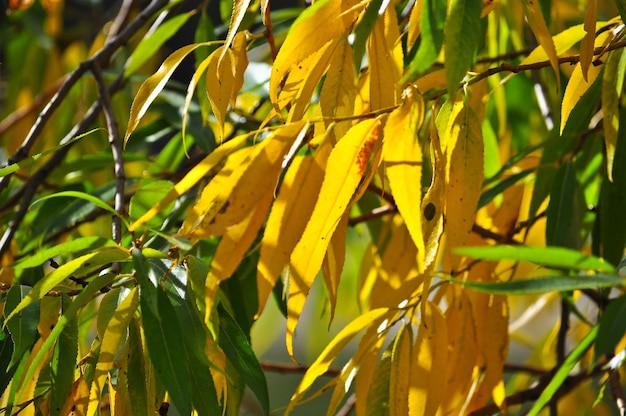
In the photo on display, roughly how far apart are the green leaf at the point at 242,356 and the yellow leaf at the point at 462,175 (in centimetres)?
12

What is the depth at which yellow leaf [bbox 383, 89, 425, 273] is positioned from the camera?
0.42 meters

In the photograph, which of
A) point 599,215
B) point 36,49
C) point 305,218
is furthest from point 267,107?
point 36,49

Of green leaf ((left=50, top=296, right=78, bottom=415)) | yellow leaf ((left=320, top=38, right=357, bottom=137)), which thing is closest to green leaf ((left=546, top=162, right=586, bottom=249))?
yellow leaf ((left=320, top=38, right=357, bottom=137))

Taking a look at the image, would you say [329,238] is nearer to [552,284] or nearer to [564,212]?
[552,284]

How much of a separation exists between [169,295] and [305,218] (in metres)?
0.08

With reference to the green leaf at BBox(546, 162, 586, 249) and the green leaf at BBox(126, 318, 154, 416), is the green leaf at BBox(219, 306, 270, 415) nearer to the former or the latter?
the green leaf at BBox(126, 318, 154, 416)

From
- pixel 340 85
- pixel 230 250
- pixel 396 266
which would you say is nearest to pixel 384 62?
pixel 340 85

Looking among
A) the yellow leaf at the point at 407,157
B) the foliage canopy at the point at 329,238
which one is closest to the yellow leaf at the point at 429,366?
the foliage canopy at the point at 329,238

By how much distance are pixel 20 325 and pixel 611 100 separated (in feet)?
1.10

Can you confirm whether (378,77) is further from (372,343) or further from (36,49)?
(36,49)

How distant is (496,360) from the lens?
0.61m

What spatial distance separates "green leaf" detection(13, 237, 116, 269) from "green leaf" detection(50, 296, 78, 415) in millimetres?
29

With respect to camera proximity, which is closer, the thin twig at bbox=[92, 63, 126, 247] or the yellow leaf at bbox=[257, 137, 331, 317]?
the yellow leaf at bbox=[257, 137, 331, 317]

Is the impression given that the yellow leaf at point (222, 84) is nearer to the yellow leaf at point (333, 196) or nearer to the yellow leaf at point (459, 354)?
the yellow leaf at point (333, 196)
